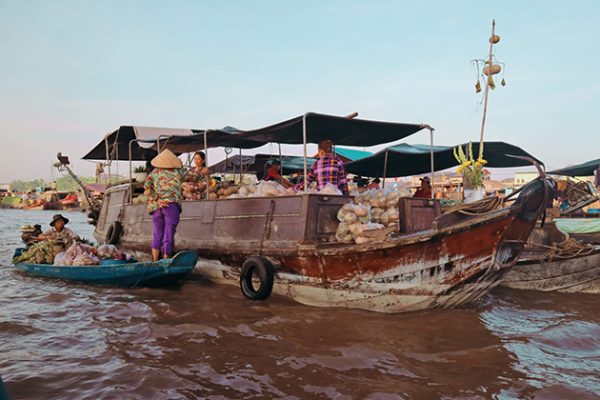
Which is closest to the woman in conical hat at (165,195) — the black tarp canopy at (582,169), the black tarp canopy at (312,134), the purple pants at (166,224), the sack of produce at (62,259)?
the purple pants at (166,224)

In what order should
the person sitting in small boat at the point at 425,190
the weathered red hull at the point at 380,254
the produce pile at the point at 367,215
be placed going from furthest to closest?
the person sitting in small boat at the point at 425,190 → the produce pile at the point at 367,215 → the weathered red hull at the point at 380,254

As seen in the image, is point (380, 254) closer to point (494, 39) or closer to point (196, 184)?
point (196, 184)

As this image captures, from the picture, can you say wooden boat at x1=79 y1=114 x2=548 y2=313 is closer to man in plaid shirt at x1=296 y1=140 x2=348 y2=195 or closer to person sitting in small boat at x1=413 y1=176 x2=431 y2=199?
man in plaid shirt at x1=296 y1=140 x2=348 y2=195

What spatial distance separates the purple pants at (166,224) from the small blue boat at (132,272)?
1.36 feet

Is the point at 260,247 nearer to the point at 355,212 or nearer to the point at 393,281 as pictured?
the point at 355,212

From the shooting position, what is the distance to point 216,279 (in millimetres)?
6930

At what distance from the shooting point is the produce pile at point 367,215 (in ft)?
16.7

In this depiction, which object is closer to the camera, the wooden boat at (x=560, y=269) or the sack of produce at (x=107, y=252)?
the wooden boat at (x=560, y=269)

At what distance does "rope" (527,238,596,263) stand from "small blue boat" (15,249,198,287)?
573cm

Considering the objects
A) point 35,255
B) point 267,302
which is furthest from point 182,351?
point 35,255

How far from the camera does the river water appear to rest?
127 inches

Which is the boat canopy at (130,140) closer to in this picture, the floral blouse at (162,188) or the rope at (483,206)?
the floral blouse at (162,188)

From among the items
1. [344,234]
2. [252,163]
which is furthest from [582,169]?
[344,234]

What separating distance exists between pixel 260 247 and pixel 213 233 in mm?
1264
